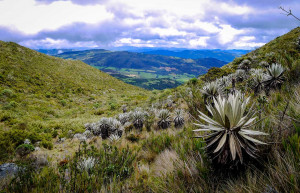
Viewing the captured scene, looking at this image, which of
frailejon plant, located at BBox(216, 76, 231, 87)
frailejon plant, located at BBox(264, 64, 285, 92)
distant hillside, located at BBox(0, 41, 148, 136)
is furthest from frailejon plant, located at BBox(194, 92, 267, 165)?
distant hillside, located at BBox(0, 41, 148, 136)

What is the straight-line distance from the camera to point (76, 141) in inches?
341

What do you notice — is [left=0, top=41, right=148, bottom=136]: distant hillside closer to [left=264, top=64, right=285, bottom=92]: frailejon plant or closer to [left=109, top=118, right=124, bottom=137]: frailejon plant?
[left=109, top=118, right=124, bottom=137]: frailejon plant

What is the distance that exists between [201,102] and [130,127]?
18.3 ft

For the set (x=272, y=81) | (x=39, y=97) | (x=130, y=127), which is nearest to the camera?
(x=272, y=81)

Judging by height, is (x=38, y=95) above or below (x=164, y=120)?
below

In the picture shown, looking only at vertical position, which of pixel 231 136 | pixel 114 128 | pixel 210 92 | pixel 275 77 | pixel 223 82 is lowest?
pixel 114 128

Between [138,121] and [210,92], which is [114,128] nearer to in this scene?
[138,121]

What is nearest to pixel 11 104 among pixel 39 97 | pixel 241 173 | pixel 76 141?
pixel 39 97

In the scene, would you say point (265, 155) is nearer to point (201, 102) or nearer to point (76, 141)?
point (201, 102)

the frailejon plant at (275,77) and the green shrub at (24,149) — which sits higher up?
the frailejon plant at (275,77)

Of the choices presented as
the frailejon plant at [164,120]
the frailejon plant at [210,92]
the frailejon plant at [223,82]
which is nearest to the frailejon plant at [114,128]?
the frailejon plant at [164,120]

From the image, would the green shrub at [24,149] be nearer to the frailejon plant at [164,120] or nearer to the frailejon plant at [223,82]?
the frailejon plant at [164,120]

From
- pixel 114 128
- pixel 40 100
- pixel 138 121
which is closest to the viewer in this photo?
pixel 114 128

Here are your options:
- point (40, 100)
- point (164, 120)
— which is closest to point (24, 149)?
point (164, 120)
